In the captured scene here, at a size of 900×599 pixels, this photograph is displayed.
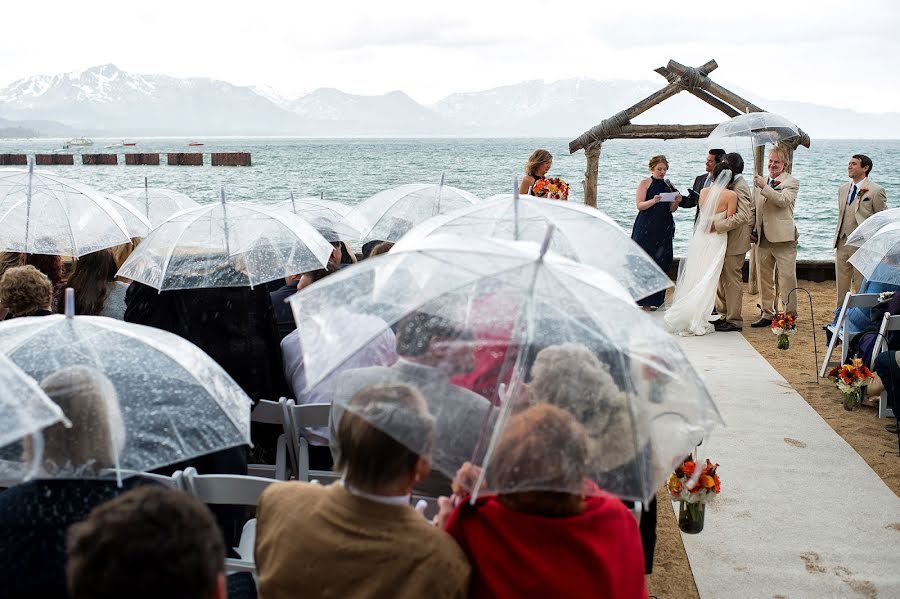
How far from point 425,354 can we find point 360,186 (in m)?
61.8

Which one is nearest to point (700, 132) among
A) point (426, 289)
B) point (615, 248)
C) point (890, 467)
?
point (890, 467)

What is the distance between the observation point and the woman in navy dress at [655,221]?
33.1ft

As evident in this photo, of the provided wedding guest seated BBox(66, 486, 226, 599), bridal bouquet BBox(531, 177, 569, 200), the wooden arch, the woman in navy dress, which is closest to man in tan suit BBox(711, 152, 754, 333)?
the woman in navy dress

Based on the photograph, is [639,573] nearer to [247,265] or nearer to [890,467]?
[247,265]

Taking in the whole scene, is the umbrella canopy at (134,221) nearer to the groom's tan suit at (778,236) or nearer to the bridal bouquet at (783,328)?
the bridal bouquet at (783,328)

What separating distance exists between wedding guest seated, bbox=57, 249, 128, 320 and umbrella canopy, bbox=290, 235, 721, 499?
3381mm

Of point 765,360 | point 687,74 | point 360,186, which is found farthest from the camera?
point 360,186

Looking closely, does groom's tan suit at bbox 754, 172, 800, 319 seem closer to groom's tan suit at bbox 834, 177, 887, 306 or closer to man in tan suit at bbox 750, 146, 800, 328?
man in tan suit at bbox 750, 146, 800, 328

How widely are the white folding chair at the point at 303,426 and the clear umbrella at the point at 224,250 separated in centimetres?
107

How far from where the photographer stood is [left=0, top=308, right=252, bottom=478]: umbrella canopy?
93.3 inches

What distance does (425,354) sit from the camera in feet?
8.18

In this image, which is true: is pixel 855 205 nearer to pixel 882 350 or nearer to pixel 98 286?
pixel 882 350

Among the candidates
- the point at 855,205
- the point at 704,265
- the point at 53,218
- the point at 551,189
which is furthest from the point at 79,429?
the point at 855,205

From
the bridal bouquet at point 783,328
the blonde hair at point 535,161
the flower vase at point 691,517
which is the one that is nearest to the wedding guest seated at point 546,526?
the flower vase at point 691,517
